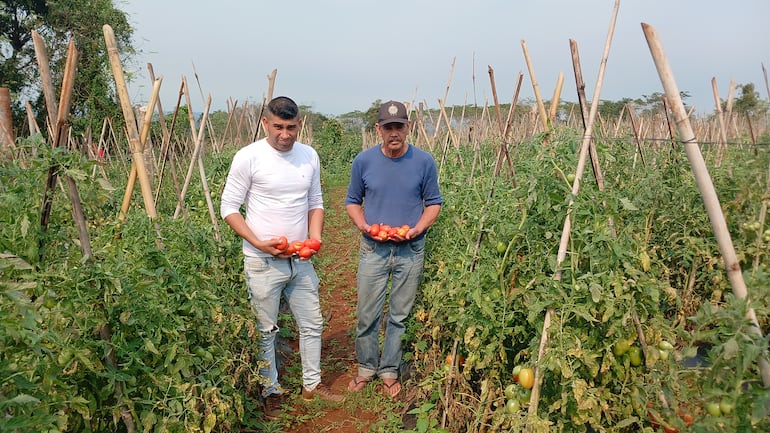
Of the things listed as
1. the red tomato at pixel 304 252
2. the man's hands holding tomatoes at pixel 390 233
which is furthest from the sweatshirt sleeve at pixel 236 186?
the man's hands holding tomatoes at pixel 390 233

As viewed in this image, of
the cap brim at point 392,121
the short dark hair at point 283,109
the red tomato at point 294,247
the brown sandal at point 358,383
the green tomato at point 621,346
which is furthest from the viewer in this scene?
the brown sandal at point 358,383

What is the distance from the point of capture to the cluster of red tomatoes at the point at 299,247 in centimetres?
303

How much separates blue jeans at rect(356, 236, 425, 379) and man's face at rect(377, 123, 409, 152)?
630mm

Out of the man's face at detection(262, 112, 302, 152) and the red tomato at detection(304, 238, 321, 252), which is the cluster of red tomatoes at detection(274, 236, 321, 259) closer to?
the red tomato at detection(304, 238, 321, 252)

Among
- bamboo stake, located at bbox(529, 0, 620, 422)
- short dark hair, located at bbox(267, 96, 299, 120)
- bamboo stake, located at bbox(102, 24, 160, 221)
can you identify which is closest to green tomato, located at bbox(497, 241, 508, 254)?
bamboo stake, located at bbox(529, 0, 620, 422)

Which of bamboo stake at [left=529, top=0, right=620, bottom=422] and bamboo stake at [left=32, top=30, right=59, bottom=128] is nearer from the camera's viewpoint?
bamboo stake at [left=32, top=30, right=59, bottom=128]

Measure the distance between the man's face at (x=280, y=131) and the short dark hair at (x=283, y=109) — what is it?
0.7 inches

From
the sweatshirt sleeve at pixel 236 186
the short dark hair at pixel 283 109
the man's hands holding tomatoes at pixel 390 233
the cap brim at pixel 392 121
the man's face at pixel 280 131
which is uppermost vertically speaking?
the short dark hair at pixel 283 109

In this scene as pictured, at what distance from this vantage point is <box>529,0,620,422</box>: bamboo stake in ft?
7.00

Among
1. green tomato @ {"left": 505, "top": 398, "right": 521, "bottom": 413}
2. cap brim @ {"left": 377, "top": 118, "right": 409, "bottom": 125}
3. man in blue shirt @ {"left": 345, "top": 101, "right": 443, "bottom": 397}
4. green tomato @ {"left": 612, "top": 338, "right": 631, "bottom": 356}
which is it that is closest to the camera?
green tomato @ {"left": 612, "top": 338, "right": 631, "bottom": 356}

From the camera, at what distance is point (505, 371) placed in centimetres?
278

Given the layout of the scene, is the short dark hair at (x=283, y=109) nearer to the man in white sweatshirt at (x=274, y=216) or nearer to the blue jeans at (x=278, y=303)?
the man in white sweatshirt at (x=274, y=216)

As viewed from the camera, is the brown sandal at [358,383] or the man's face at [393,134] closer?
the man's face at [393,134]

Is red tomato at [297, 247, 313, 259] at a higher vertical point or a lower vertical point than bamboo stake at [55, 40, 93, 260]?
lower
